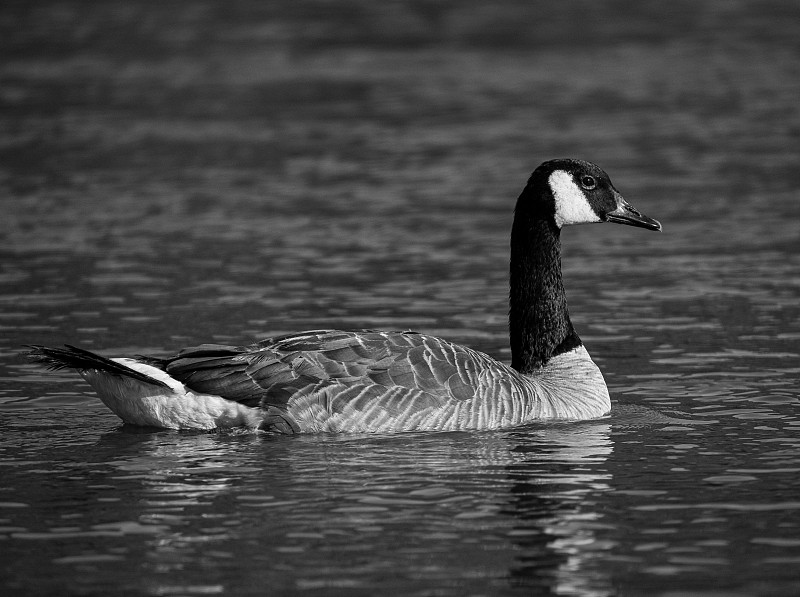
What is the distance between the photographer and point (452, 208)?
2088cm

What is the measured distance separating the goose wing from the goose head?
1.81 m

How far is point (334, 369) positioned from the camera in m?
11.4

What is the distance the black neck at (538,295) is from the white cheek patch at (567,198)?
0.49 feet

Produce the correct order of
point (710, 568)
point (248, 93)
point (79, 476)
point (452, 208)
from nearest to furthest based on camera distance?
point (710, 568) → point (79, 476) → point (452, 208) → point (248, 93)

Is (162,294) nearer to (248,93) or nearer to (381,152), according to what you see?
(381,152)

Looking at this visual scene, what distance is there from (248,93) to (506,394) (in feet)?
63.6

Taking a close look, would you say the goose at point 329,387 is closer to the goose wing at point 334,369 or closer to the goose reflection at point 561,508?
the goose wing at point 334,369

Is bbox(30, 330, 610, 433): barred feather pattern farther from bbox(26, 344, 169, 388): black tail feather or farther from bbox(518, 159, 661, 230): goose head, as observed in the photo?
bbox(518, 159, 661, 230): goose head

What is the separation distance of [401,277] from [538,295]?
176 inches

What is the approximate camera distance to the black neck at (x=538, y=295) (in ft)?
42.3

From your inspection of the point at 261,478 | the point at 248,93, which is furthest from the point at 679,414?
the point at 248,93

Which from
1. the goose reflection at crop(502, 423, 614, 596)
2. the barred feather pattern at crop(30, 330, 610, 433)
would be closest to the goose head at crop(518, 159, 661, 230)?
the barred feather pattern at crop(30, 330, 610, 433)

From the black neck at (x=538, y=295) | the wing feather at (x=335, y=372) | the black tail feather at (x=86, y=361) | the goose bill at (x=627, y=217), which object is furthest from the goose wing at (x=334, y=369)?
the goose bill at (x=627, y=217)

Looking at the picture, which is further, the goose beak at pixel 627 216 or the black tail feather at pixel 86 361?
the goose beak at pixel 627 216
